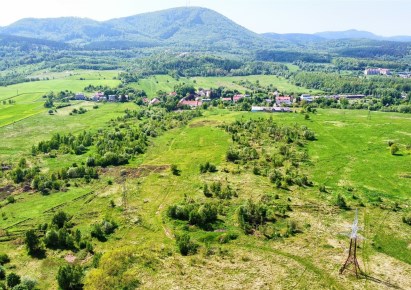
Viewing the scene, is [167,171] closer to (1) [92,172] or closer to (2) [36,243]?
(1) [92,172]

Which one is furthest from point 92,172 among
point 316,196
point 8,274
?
point 316,196

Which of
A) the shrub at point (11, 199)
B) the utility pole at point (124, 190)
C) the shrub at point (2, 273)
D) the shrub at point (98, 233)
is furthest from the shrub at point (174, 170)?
the shrub at point (2, 273)

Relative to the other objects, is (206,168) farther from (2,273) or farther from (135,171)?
(2,273)

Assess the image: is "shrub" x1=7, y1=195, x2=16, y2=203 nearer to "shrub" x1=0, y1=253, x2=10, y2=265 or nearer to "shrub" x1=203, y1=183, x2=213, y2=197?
"shrub" x1=0, y1=253, x2=10, y2=265

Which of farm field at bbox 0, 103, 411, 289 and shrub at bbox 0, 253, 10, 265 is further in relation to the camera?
shrub at bbox 0, 253, 10, 265

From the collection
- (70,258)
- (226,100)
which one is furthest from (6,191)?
(226,100)

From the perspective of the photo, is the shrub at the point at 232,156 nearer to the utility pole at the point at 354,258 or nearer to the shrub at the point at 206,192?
the shrub at the point at 206,192

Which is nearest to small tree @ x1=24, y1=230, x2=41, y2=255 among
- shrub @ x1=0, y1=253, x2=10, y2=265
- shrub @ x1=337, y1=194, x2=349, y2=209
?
shrub @ x1=0, y1=253, x2=10, y2=265
